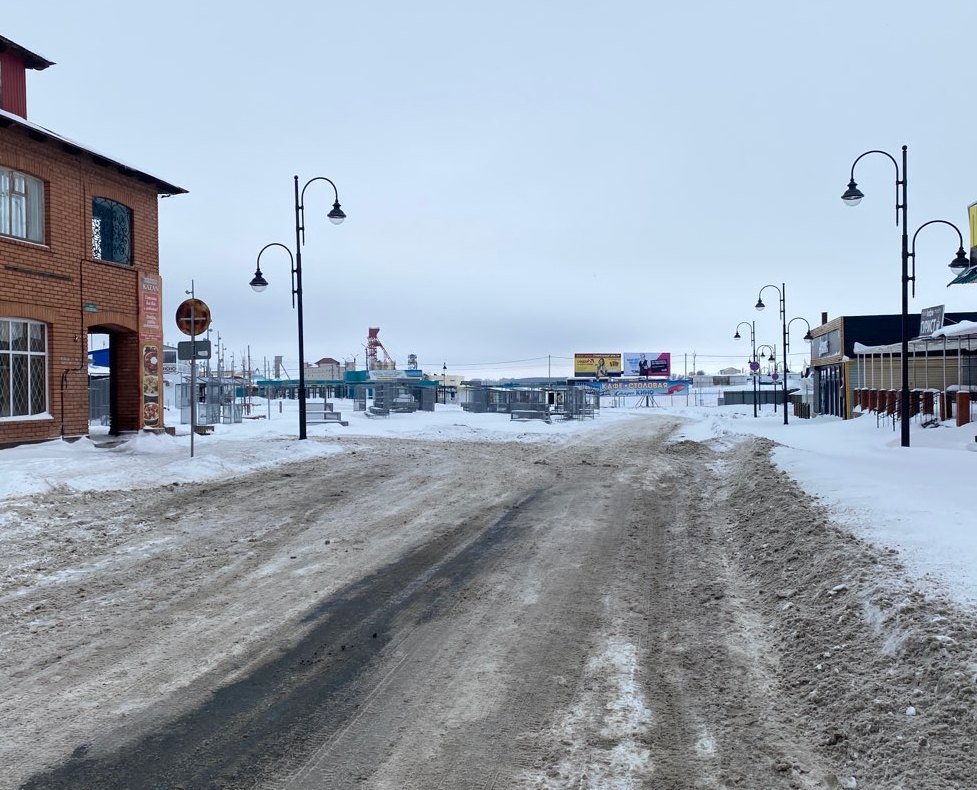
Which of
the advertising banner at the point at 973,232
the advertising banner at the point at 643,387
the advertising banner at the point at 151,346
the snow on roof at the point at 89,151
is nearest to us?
the snow on roof at the point at 89,151

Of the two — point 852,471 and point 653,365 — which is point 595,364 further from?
point 852,471

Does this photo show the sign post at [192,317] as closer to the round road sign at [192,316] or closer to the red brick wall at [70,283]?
the round road sign at [192,316]

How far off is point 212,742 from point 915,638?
432 centimetres

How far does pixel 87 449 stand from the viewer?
638 inches

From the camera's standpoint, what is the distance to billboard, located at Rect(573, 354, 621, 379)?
10719 centimetres

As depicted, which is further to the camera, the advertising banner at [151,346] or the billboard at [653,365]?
the billboard at [653,365]

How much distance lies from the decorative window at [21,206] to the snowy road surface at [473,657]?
27.4 feet

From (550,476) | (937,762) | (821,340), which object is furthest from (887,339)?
(937,762)

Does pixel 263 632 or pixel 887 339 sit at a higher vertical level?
pixel 887 339

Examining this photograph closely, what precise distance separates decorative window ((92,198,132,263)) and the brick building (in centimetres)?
3

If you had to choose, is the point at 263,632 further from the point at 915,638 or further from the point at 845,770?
the point at 915,638

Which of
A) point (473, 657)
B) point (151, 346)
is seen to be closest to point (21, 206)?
point (151, 346)

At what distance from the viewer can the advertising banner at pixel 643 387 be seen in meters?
104

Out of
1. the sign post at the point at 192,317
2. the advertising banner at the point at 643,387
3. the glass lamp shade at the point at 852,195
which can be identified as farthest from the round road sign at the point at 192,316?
the advertising banner at the point at 643,387
